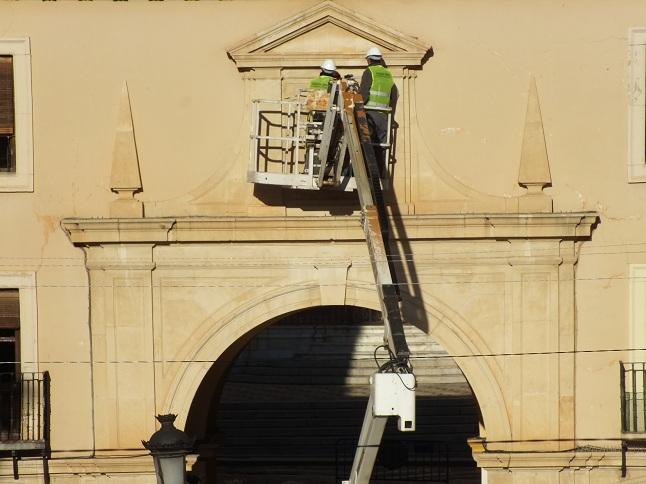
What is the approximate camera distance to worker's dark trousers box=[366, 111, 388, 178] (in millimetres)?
21484

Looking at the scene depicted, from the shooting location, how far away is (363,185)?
1955 cm

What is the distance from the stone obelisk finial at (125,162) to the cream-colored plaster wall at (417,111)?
114mm

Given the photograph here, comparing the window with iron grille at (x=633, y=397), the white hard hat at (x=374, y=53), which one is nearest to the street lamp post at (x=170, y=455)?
the white hard hat at (x=374, y=53)

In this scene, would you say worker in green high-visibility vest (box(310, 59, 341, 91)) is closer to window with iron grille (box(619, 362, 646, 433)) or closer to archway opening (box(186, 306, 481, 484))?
window with iron grille (box(619, 362, 646, 433))

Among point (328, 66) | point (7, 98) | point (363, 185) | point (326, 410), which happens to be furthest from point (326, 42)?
point (326, 410)

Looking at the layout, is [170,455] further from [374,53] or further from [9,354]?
[374,53]

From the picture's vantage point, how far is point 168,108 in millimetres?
22125

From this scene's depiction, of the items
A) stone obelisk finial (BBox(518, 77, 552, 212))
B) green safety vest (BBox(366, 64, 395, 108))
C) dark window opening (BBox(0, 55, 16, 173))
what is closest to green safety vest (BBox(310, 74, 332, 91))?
green safety vest (BBox(366, 64, 395, 108))

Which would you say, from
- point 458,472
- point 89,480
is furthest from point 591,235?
point 458,472

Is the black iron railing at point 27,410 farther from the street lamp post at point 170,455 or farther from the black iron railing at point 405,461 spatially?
the black iron railing at point 405,461

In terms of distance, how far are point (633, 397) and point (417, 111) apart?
3.96 meters

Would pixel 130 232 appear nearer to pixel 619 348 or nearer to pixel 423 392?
pixel 619 348

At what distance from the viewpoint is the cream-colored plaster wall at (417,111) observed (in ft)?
72.4

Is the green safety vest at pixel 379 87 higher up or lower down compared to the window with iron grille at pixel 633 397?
higher up
